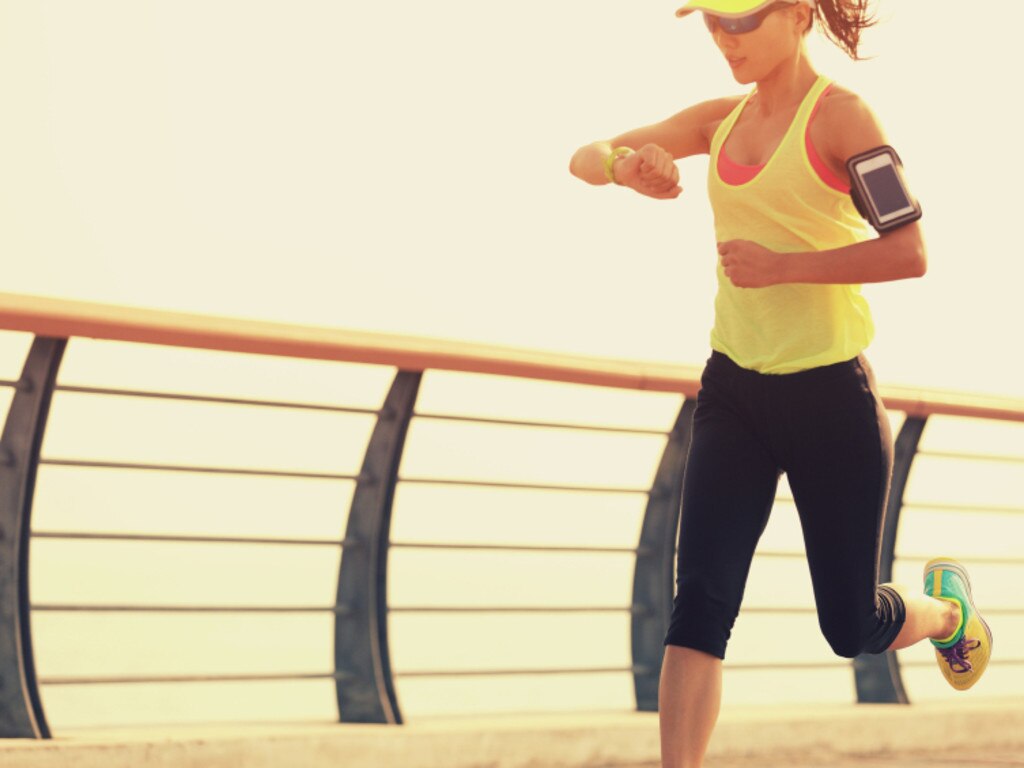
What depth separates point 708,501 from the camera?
2857 millimetres

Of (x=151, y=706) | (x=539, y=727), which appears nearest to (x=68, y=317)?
(x=539, y=727)

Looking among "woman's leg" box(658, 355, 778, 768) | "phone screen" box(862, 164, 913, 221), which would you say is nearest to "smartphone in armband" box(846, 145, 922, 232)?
"phone screen" box(862, 164, 913, 221)

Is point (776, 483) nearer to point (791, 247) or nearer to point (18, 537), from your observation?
point (791, 247)

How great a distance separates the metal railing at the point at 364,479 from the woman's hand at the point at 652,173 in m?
0.87

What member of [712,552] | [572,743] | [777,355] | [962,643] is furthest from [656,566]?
[777,355]

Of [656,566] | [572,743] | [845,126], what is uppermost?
[845,126]

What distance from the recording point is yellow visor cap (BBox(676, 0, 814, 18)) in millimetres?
2672

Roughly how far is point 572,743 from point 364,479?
84 centimetres

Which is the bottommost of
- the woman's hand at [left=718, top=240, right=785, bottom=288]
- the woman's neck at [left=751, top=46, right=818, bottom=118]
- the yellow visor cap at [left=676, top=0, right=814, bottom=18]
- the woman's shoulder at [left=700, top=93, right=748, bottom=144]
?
the woman's hand at [left=718, top=240, right=785, bottom=288]

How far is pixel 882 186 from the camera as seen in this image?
262cm

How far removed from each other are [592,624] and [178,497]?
1360 centimetres

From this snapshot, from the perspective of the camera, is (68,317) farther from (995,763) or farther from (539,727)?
(995,763)

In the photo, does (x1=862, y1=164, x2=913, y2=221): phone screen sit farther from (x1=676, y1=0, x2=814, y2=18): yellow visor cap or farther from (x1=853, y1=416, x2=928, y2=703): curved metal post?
(x1=853, y1=416, x2=928, y2=703): curved metal post

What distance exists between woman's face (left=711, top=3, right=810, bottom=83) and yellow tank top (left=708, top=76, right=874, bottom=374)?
0.09 m
